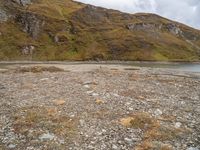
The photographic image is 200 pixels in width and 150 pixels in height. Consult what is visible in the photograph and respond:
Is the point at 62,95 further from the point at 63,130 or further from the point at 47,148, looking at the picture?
the point at 47,148

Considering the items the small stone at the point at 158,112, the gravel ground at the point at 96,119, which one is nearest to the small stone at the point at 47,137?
the gravel ground at the point at 96,119

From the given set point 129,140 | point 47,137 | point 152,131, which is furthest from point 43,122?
point 152,131

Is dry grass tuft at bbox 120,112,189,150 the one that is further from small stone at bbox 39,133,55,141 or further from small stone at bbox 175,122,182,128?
small stone at bbox 39,133,55,141

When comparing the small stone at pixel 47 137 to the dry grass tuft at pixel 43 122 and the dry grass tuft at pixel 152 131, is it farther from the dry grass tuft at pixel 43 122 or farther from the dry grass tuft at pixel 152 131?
the dry grass tuft at pixel 152 131

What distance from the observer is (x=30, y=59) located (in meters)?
183

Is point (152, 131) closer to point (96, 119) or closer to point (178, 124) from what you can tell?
point (178, 124)

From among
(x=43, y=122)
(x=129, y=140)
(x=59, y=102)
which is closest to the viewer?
(x=129, y=140)

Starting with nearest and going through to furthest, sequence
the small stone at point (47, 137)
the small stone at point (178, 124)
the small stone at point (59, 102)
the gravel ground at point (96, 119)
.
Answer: the gravel ground at point (96, 119) → the small stone at point (47, 137) → the small stone at point (178, 124) → the small stone at point (59, 102)

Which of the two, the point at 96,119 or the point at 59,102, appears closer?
the point at 96,119

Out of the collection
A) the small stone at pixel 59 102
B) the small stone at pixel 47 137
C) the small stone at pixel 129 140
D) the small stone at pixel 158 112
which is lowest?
the small stone at pixel 129 140

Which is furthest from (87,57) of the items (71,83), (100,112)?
(100,112)

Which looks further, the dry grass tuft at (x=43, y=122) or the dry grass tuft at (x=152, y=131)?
the dry grass tuft at (x=43, y=122)

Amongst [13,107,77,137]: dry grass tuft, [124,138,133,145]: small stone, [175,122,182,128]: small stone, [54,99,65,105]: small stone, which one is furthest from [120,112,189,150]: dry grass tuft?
[54,99,65,105]: small stone

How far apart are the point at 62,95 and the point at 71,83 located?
23.2 ft
